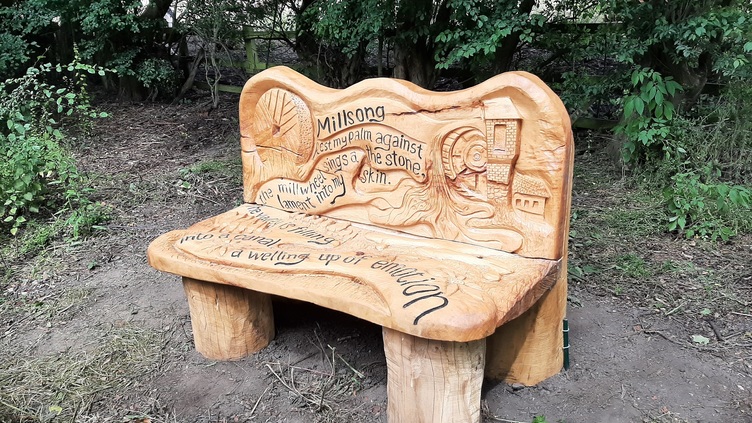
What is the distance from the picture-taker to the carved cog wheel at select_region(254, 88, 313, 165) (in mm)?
2762

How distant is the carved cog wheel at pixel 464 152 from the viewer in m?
2.22

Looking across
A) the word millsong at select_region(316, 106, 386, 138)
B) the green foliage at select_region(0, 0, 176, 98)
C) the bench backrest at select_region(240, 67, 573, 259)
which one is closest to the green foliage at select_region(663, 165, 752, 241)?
the bench backrest at select_region(240, 67, 573, 259)

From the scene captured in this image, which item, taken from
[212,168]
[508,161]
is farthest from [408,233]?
[212,168]

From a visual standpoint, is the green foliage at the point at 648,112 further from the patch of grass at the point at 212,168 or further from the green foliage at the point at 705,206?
the patch of grass at the point at 212,168

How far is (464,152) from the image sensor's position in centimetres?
227

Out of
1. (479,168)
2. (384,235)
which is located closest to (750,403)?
A: (479,168)

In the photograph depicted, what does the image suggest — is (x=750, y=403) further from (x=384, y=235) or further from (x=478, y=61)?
(x=478, y=61)

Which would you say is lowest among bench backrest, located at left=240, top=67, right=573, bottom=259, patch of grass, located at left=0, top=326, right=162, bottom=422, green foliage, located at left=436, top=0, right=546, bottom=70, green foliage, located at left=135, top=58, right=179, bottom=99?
patch of grass, located at left=0, top=326, right=162, bottom=422

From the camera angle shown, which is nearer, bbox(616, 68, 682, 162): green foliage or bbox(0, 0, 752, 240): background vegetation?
bbox(0, 0, 752, 240): background vegetation

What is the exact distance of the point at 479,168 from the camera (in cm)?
225

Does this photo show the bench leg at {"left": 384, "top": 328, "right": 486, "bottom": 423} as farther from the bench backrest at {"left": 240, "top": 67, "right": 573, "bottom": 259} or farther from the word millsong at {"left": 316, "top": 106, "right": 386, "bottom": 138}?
the word millsong at {"left": 316, "top": 106, "right": 386, "bottom": 138}

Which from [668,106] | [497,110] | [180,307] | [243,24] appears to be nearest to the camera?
[497,110]

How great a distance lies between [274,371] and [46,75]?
6393 mm

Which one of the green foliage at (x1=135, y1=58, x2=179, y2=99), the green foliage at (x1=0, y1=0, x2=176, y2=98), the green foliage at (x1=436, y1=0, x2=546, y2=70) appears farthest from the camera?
the green foliage at (x1=135, y1=58, x2=179, y2=99)
